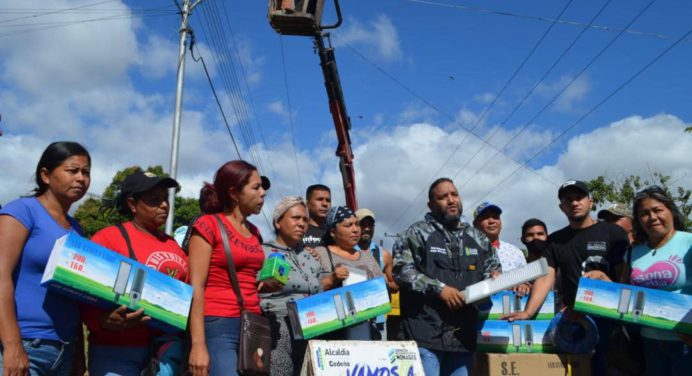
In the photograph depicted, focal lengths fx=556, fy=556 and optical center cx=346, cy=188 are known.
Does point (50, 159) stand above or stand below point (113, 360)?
above

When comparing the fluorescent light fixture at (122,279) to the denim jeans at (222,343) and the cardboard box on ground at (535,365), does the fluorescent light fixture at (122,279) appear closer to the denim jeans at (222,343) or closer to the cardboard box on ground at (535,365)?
the denim jeans at (222,343)

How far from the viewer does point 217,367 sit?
3072 millimetres

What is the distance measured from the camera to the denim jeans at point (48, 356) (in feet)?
8.63

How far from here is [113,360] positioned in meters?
2.89

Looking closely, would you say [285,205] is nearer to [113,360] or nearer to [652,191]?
[113,360]

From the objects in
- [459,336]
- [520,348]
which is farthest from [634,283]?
[459,336]

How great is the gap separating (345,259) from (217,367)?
155 centimetres

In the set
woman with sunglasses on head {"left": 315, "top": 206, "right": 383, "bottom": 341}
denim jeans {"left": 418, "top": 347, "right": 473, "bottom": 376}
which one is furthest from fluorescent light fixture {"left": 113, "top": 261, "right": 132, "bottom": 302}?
denim jeans {"left": 418, "top": 347, "right": 473, "bottom": 376}

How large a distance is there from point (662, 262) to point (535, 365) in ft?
4.34

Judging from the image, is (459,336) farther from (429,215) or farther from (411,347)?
(429,215)

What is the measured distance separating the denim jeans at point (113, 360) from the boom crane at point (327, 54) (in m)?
6.30

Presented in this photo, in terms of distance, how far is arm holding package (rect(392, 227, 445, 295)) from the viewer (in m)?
3.96

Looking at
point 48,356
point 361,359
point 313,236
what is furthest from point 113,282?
point 313,236


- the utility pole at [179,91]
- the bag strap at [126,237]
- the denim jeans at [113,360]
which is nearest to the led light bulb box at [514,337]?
the denim jeans at [113,360]
